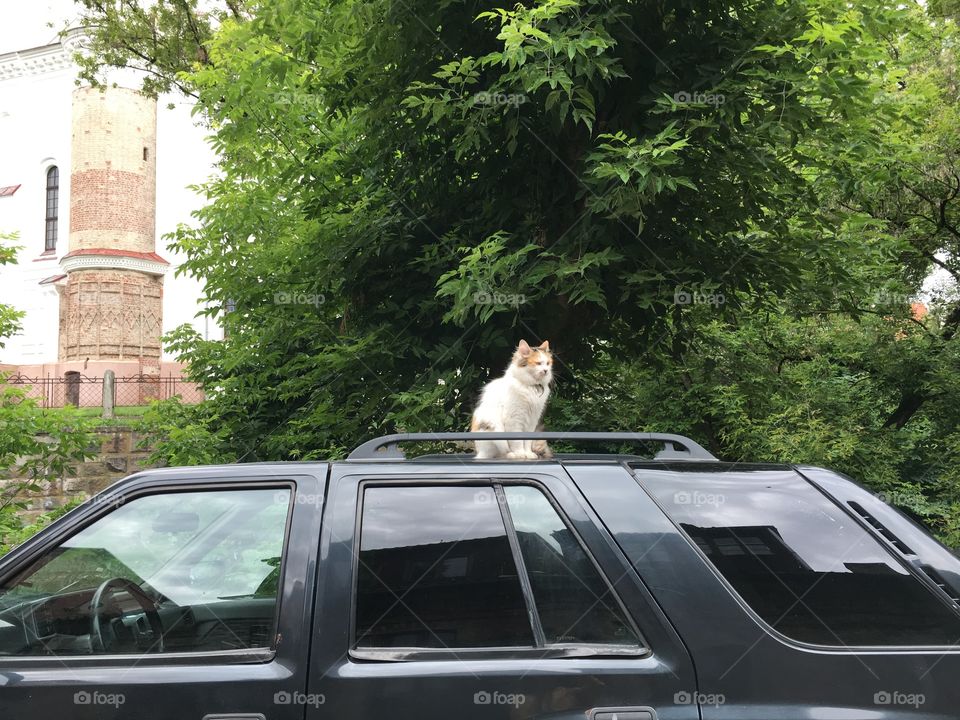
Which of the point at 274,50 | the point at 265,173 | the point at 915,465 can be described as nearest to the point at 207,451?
the point at 265,173

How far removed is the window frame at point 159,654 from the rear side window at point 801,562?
1.25m

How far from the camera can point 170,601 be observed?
2.70 metres

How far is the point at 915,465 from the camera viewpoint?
12.0 meters

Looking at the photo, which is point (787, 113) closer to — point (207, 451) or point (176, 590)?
point (176, 590)

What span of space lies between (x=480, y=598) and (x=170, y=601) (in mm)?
1091

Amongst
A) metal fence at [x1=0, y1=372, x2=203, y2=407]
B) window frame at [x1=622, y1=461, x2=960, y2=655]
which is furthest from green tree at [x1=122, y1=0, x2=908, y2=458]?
metal fence at [x1=0, y1=372, x2=203, y2=407]

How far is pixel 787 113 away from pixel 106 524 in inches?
228
